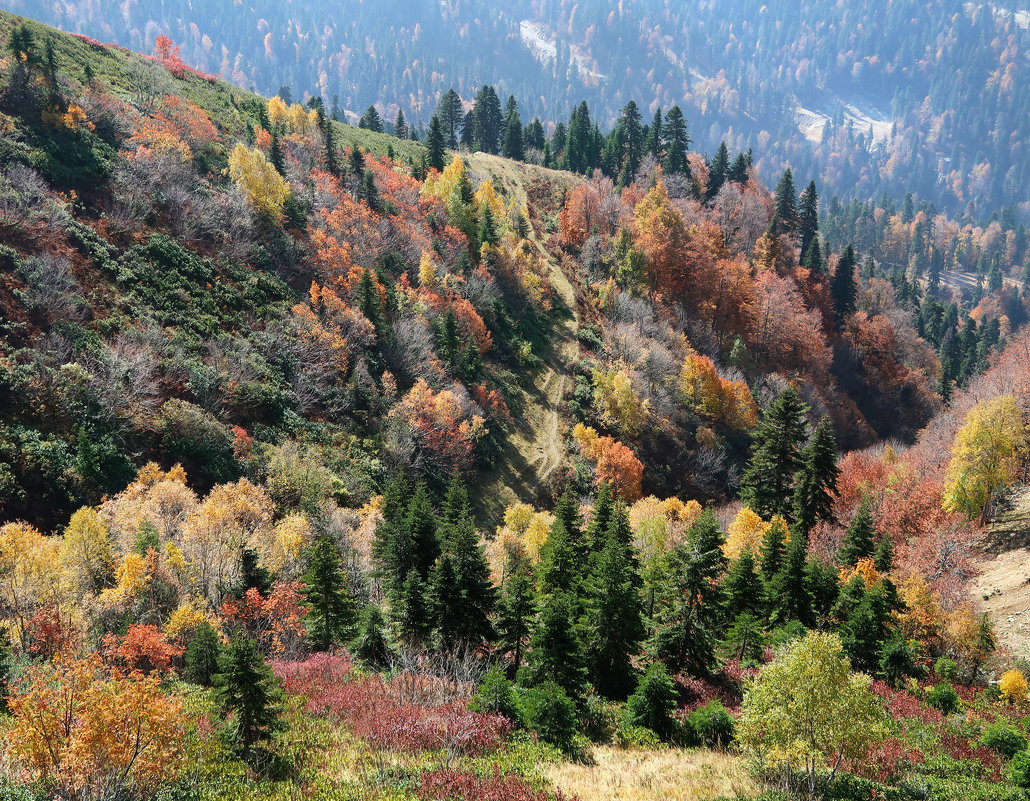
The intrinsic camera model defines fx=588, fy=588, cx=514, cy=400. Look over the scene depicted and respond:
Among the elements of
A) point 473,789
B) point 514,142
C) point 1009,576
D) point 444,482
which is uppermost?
point 514,142

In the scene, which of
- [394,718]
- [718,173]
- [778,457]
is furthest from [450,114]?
[394,718]

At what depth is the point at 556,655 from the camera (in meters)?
23.7

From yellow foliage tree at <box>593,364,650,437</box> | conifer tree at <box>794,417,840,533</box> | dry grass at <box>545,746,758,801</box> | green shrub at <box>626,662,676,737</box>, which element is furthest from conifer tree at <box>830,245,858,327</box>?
dry grass at <box>545,746,758,801</box>

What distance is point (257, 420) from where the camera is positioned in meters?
51.6

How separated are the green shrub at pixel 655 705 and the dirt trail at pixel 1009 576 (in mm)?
Result: 22549

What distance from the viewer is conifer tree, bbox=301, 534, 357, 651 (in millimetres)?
28578

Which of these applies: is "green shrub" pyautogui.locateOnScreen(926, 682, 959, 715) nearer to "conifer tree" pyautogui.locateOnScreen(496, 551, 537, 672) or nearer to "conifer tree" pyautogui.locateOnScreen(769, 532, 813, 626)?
"conifer tree" pyautogui.locateOnScreen(769, 532, 813, 626)

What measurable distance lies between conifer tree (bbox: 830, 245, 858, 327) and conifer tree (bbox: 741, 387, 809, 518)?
6761cm

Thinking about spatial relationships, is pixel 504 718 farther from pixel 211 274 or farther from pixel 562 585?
pixel 211 274

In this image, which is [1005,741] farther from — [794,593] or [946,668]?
[794,593]

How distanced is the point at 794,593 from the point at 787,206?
309ft

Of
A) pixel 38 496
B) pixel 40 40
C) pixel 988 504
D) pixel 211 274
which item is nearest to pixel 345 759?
pixel 38 496

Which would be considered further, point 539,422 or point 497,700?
point 539,422

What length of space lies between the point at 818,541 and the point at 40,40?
9586 centimetres
